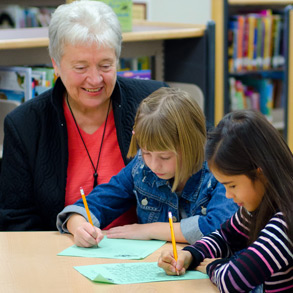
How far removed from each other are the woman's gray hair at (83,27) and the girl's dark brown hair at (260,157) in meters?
0.77

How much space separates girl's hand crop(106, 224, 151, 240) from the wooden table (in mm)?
78

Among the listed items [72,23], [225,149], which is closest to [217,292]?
[225,149]

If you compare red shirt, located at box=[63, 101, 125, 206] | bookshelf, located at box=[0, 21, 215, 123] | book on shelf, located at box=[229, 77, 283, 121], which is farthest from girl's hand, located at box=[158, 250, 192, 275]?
book on shelf, located at box=[229, 77, 283, 121]

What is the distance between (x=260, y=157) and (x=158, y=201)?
53 centimetres

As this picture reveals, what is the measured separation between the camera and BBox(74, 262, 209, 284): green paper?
4.45 ft

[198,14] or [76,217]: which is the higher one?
[198,14]

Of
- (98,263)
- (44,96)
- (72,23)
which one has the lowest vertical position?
(98,263)

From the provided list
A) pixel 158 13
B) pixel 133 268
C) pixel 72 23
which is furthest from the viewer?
pixel 158 13

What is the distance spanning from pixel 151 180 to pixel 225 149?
47 centimetres

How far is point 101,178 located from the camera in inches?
80.8

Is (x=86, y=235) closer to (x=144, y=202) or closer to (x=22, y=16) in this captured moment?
(x=144, y=202)

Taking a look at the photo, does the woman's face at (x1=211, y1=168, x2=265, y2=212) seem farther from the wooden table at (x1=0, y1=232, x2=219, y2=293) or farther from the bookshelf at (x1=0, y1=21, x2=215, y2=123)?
the bookshelf at (x1=0, y1=21, x2=215, y2=123)

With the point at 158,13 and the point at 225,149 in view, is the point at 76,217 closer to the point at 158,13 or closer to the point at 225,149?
the point at 225,149

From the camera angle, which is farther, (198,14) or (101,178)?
(198,14)
